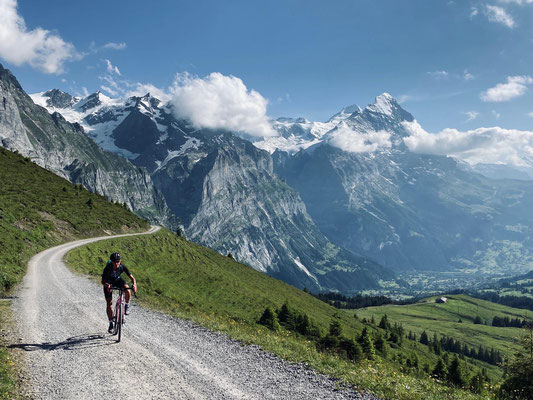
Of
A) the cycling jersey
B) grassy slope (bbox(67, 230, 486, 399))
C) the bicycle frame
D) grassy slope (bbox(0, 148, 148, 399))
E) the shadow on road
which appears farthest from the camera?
grassy slope (bbox(0, 148, 148, 399))

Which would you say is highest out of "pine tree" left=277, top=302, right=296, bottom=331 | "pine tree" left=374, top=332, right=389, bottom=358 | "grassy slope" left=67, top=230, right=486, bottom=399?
"grassy slope" left=67, top=230, right=486, bottom=399

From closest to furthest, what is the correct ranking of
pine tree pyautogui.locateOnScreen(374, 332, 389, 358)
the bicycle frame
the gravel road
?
the gravel road → the bicycle frame → pine tree pyautogui.locateOnScreen(374, 332, 389, 358)

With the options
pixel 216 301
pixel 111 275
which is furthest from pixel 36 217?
pixel 111 275

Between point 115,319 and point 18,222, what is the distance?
139 ft

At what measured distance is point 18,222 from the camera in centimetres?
4816

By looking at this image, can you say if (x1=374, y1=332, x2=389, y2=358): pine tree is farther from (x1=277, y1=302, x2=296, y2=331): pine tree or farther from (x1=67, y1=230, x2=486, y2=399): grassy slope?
(x1=277, y1=302, x2=296, y2=331): pine tree

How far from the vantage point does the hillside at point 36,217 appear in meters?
37.6

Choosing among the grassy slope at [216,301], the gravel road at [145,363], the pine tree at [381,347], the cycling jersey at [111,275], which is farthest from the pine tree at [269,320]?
the pine tree at [381,347]

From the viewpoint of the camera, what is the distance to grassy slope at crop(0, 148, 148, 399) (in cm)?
2402

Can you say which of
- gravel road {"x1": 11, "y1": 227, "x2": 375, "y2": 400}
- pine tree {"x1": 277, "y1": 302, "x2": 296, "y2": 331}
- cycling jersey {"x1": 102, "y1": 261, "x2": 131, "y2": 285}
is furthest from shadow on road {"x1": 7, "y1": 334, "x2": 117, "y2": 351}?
pine tree {"x1": 277, "y1": 302, "x2": 296, "y2": 331}

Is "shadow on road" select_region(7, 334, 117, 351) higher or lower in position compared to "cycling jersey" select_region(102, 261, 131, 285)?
lower

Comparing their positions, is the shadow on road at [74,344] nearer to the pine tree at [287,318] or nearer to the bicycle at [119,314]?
the bicycle at [119,314]

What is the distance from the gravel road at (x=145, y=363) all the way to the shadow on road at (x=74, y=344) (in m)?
0.04

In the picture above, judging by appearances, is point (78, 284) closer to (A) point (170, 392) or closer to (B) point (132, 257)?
(A) point (170, 392)
